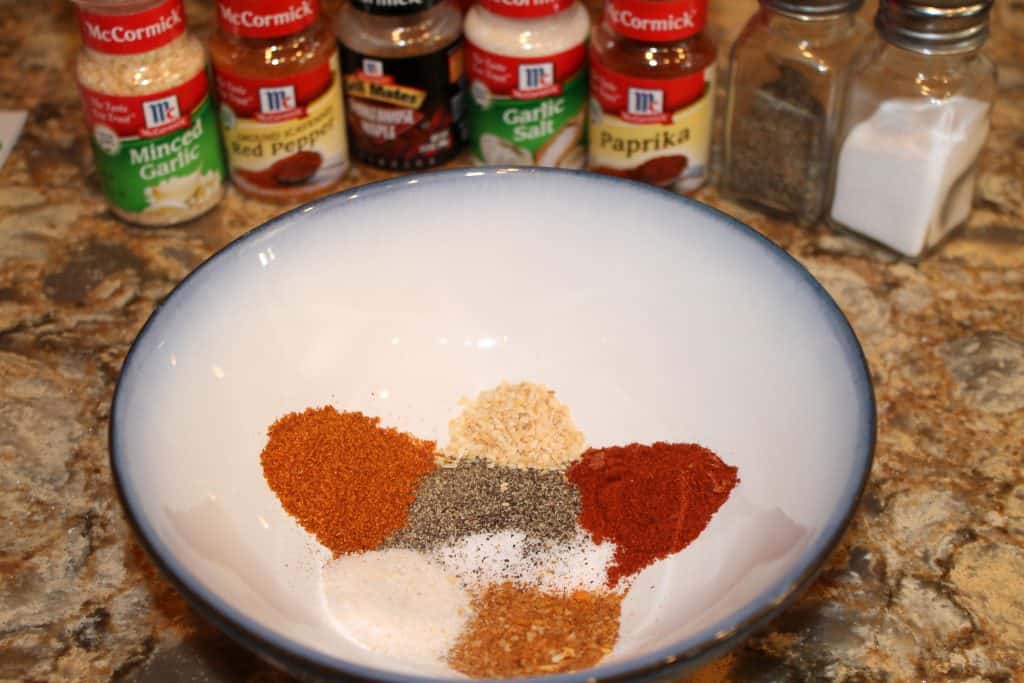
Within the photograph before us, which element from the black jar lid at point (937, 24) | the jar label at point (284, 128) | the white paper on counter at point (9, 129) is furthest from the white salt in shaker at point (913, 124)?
the white paper on counter at point (9, 129)

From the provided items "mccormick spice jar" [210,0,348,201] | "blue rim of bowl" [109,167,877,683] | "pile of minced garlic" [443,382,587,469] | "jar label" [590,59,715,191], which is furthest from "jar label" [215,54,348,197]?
"blue rim of bowl" [109,167,877,683]

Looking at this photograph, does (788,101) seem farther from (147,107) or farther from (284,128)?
(147,107)

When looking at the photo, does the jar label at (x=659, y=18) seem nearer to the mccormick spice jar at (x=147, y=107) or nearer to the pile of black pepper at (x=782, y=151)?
the pile of black pepper at (x=782, y=151)

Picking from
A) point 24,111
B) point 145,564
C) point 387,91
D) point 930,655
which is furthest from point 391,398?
point 24,111

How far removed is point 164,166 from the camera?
1.18m

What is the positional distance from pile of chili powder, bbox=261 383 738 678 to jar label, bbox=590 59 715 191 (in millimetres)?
313

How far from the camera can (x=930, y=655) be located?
84 centimetres

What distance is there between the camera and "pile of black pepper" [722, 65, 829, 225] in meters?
1.16

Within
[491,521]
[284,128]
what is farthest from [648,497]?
[284,128]

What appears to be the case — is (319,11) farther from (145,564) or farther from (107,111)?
(145,564)

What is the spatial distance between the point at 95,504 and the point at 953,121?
77cm

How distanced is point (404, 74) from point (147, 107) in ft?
0.77

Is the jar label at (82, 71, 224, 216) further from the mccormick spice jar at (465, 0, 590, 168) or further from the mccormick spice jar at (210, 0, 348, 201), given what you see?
the mccormick spice jar at (465, 0, 590, 168)

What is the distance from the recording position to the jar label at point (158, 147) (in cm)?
114
